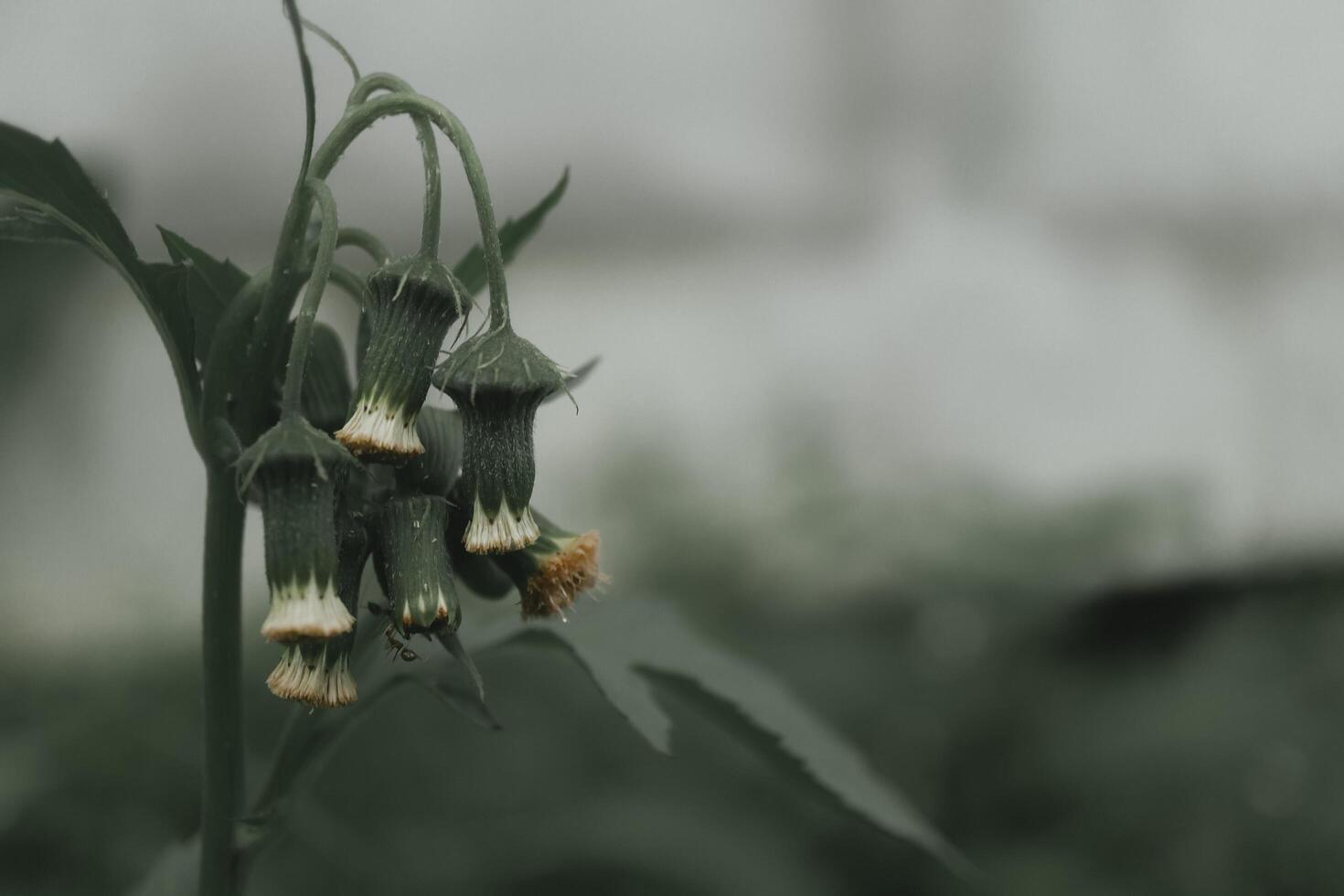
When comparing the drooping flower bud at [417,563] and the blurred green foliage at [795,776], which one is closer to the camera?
the drooping flower bud at [417,563]

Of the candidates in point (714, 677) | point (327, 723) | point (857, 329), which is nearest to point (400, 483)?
point (327, 723)

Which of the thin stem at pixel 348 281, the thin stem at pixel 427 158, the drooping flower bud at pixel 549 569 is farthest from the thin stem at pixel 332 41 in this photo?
the drooping flower bud at pixel 549 569

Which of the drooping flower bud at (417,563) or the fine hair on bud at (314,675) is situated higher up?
the drooping flower bud at (417,563)

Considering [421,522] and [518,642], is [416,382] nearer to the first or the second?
[421,522]

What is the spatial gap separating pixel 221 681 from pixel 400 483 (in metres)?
0.21

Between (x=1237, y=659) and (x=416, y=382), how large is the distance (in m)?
2.44

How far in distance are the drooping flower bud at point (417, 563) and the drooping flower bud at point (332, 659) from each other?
0.02 meters

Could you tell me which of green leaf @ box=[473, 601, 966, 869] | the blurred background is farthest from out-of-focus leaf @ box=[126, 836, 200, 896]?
the blurred background

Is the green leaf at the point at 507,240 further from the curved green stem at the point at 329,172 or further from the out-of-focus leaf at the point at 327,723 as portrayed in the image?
the out-of-focus leaf at the point at 327,723

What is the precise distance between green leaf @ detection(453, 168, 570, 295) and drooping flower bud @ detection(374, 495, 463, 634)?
0.85 ft

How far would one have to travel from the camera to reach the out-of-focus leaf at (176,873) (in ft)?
3.96

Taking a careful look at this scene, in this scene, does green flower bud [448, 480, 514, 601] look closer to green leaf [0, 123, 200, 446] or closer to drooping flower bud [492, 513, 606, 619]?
drooping flower bud [492, 513, 606, 619]

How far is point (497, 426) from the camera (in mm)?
955

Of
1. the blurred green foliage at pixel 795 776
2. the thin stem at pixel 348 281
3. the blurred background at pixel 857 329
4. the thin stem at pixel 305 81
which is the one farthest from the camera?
the blurred background at pixel 857 329
